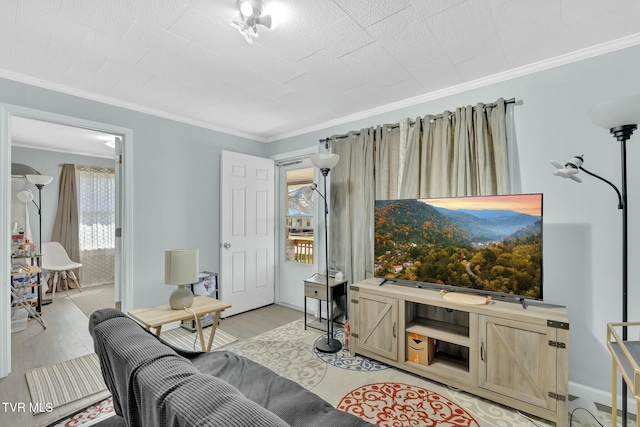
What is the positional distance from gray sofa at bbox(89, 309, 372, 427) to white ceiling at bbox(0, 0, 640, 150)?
1696 mm

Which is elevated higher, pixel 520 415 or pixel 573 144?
pixel 573 144

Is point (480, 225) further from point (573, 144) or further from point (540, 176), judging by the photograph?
point (573, 144)

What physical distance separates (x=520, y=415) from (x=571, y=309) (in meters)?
0.84

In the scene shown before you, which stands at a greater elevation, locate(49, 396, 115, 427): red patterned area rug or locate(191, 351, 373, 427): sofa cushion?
locate(191, 351, 373, 427): sofa cushion

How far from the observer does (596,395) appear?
6.72ft

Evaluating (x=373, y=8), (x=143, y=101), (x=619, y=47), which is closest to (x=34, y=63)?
(x=143, y=101)

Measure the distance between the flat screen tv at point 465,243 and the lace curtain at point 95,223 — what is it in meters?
5.36

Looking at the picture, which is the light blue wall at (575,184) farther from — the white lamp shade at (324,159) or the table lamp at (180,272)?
the table lamp at (180,272)

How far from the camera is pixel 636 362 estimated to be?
123cm

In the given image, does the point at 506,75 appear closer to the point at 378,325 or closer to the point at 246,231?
the point at 378,325

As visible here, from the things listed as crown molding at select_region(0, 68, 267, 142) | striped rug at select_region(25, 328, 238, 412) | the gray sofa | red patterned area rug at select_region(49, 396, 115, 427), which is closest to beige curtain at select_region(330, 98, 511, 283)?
crown molding at select_region(0, 68, 267, 142)

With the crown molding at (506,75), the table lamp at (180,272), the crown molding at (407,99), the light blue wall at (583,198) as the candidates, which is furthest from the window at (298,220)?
the light blue wall at (583,198)

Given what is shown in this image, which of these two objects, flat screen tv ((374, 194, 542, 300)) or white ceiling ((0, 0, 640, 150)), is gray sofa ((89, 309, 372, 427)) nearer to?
flat screen tv ((374, 194, 542, 300))

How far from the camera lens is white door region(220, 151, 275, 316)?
3723 mm
